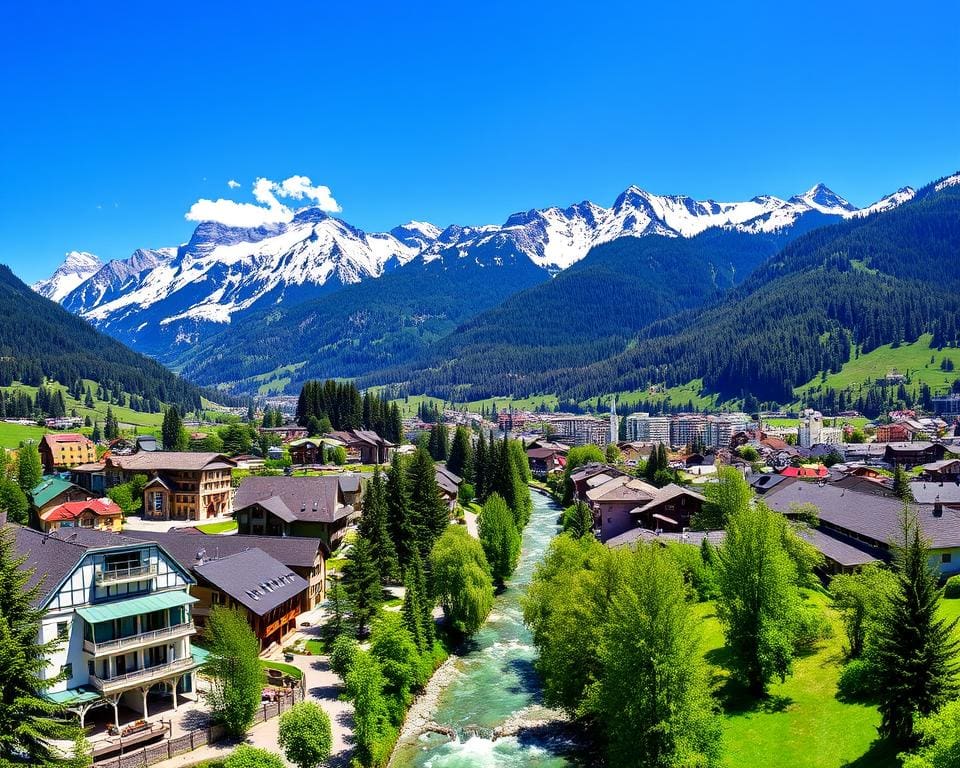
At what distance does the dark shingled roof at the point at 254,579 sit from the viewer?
51.9 meters

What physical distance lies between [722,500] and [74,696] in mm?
65768

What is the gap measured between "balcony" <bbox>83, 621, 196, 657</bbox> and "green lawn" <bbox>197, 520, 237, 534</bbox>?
47.2m

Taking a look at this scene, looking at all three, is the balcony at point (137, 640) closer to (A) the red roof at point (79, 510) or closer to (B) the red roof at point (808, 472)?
(A) the red roof at point (79, 510)

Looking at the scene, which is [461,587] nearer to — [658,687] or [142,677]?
[142,677]

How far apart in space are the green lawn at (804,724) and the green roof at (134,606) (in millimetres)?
31725

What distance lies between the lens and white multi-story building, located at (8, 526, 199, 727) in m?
39.7

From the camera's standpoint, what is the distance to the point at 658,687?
1340 inches

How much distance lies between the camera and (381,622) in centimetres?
4975

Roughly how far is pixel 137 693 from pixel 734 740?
33.1 meters

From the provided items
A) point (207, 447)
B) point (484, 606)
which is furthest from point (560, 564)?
point (207, 447)

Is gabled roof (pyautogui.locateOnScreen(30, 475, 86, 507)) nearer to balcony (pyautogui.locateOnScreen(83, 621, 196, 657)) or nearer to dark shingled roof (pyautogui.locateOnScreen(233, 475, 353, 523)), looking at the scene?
dark shingled roof (pyautogui.locateOnScreen(233, 475, 353, 523))

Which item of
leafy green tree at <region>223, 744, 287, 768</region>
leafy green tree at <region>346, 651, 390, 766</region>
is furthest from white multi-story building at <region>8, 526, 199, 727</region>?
leafy green tree at <region>346, 651, 390, 766</region>

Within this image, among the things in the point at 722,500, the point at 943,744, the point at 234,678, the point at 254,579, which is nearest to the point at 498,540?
the point at 722,500

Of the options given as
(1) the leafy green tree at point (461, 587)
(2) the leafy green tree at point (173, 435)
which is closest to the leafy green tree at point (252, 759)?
(1) the leafy green tree at point (461, 587)
